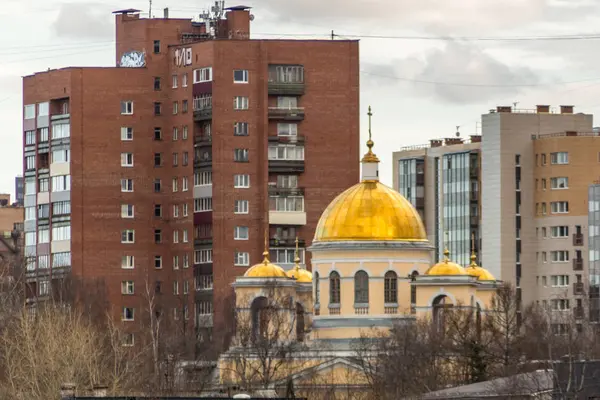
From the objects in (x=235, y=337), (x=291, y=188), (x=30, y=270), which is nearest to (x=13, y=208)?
(x=30, y=270)

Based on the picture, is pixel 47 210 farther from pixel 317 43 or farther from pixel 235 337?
pixel 235 337

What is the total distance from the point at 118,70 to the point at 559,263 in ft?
84.6

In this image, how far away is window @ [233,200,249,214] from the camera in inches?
5438

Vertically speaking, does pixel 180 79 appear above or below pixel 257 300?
above

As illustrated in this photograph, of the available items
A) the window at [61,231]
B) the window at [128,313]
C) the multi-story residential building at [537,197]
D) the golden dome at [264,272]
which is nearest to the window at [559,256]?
the multi-story residential building at [537,197]

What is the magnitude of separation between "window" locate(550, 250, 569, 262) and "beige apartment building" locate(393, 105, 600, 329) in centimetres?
5

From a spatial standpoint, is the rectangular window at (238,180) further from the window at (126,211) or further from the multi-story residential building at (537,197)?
the multi-story residential building at (537,197)

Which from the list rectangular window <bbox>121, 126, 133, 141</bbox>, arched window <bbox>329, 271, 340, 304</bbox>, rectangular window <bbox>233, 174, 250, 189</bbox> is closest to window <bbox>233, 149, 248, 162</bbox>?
rectangular window <bbox>233, 174, 250, 189</bbox>

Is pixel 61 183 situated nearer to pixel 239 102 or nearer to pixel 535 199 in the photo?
pixel 239 102

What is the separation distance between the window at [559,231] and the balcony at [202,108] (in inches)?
885

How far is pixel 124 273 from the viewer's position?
144 meters

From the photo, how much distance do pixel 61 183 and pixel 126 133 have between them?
4099 mm

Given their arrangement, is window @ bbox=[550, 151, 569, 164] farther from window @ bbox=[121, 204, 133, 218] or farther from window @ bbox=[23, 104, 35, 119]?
window @ bbox=[23, 104, 35, 119]

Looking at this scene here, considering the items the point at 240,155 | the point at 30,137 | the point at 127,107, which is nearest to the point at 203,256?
the point at 240,155
